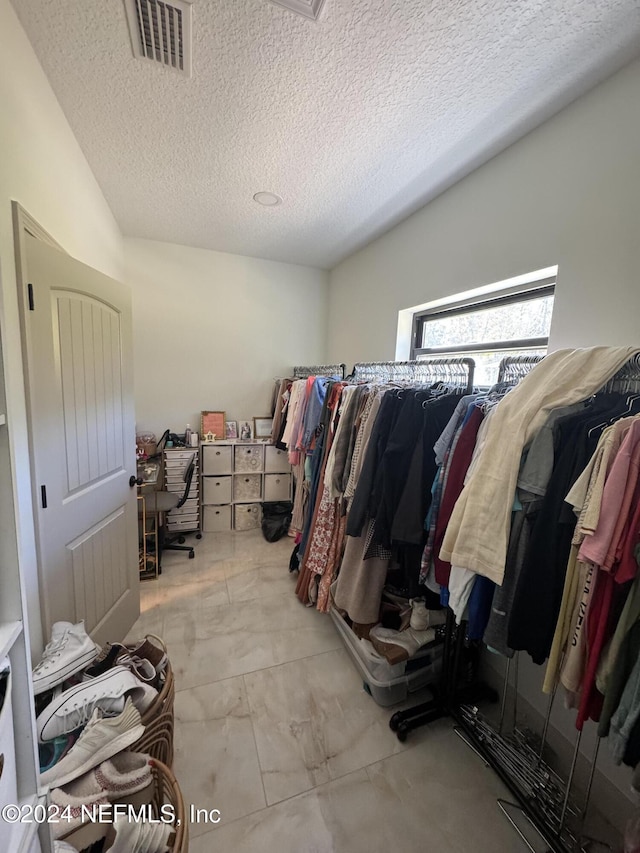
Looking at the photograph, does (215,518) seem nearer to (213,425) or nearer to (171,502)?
(171,502)

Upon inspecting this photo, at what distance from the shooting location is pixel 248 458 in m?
3.48

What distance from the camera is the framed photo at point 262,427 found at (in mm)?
3768

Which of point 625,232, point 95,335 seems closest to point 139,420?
point 95,335

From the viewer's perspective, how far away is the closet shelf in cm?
58

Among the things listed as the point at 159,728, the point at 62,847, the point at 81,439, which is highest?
the point at 81,439

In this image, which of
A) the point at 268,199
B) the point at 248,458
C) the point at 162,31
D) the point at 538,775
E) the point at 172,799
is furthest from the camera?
the point at 248,458

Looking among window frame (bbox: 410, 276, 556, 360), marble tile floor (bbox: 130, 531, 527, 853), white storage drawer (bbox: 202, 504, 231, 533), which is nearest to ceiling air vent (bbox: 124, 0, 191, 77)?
window frame (bbox: 410, 276, 556, 360)

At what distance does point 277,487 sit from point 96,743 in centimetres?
266

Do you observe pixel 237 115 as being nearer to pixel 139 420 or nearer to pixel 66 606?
pixel 66 606

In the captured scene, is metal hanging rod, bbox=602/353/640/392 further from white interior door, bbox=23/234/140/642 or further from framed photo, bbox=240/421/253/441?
framed photo, bbox=240/421/253/441

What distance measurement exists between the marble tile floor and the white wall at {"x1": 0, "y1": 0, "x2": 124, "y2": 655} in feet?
2.76

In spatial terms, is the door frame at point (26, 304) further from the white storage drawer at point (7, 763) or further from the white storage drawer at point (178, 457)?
the white storage drawer at point (178, 457)

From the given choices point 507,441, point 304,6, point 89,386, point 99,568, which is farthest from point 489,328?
point 99,568

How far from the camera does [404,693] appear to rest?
1669 mm
